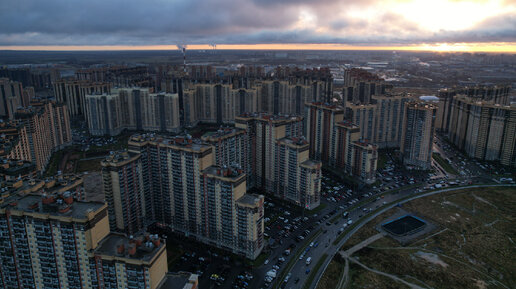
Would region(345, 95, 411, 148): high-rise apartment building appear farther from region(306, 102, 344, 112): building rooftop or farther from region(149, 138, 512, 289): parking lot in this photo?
region(149, 138, 512, 289): parking lot

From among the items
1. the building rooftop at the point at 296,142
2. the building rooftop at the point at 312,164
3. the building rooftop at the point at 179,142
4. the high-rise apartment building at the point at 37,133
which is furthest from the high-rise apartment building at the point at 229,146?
the high-rise apartment building at the point at 37,133

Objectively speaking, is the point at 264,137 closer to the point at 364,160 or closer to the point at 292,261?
the point at 364,160

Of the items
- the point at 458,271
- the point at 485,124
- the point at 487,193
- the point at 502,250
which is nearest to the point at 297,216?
the point at 458,271

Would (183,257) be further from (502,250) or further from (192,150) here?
(502,250)

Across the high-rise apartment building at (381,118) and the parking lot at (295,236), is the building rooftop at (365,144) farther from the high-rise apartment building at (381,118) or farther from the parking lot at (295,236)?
the high-rise apartment building at (381,118)

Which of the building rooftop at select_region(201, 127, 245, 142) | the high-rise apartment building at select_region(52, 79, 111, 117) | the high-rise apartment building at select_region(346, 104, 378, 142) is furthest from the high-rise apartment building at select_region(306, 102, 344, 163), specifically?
the high-rise apartment building at select_region(52, 79, 111, 117)

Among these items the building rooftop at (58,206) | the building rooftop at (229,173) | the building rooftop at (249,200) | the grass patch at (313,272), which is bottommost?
the grass patch at (313,272)
